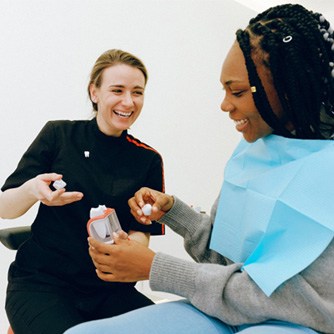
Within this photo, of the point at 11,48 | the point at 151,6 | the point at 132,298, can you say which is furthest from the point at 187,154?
the point at 132,298

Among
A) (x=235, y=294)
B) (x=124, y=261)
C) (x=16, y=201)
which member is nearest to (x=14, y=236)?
(x=16, y=201)

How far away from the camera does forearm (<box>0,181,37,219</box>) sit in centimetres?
111

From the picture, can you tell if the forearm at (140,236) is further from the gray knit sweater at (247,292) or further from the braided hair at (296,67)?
the braided hair at (296,67)

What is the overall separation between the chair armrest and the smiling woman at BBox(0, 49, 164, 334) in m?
0.03

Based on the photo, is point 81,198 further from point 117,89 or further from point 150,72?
point 150,72

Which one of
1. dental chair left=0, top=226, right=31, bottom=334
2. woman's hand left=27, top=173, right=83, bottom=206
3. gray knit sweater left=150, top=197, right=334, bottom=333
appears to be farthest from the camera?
dental chair left=0, top=226, right=31, bottom=334

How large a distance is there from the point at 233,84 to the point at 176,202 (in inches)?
15.3

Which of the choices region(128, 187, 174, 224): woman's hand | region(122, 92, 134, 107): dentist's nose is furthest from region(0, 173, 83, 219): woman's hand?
region(122, 92, 134, 107): dentist's nose

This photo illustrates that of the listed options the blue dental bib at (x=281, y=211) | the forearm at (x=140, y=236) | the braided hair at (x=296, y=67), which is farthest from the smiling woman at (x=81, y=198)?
the braided hair at (x=296, y=67)

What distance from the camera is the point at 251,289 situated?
770 mm

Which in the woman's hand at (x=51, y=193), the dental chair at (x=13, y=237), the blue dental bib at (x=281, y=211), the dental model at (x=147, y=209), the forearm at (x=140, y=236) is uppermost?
the blue dental bib at (x=281, y=211)

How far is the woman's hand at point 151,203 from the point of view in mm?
1081

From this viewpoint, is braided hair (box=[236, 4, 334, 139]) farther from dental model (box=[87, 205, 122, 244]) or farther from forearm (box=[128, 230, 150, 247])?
forearm (box=[128, 230, 150, 247])

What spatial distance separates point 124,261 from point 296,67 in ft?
1.88
